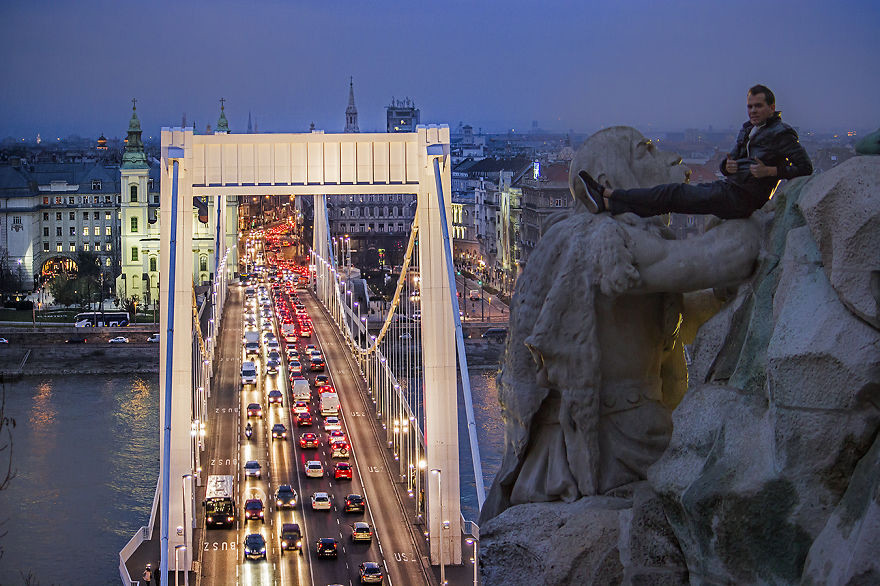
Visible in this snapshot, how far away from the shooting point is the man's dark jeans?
3355mm

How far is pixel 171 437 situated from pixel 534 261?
1155cm

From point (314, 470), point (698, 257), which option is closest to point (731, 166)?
point (698, 257)

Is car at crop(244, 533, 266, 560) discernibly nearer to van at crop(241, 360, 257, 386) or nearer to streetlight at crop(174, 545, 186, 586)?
streetlight at crop(174, 545, 186, 586)

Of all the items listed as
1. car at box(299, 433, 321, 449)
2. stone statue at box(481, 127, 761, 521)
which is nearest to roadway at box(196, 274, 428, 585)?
car at box(299, 433, 321, 449)

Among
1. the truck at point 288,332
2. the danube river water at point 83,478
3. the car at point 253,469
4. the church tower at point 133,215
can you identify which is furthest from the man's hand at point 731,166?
the church tower at point 133,215

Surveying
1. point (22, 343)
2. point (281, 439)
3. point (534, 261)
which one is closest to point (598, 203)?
point (534, 261)

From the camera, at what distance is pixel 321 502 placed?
58.9 feet

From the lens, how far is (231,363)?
3334 centimetres

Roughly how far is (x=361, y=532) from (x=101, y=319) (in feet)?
82.7

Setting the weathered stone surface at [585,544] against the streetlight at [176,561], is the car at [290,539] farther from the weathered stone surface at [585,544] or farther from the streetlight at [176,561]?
the weathered stone surface at [585,544]

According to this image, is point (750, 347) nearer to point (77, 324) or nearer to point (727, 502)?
point (727, 502)

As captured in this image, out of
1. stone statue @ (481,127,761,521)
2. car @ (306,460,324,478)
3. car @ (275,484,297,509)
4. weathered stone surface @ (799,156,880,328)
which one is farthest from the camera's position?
car @ (306,460,324,478)

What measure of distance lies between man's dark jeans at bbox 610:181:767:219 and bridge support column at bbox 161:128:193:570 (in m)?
10.9

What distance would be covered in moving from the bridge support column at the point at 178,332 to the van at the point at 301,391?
1124 centimetres
